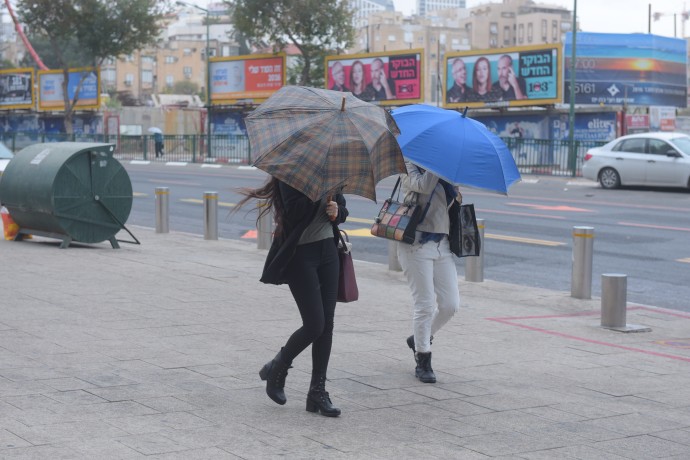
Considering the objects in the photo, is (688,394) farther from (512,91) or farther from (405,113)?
(512,91)

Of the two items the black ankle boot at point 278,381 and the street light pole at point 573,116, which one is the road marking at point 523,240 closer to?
the black ankle boot at point 278,381

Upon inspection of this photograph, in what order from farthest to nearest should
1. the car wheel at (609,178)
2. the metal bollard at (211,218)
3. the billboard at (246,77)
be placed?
the billboard at (246,77)
the car wheel at (609,178)
the metal bollard at (211,218)

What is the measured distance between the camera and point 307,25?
5481 centimetres

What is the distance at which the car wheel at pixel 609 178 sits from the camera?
1137 inches

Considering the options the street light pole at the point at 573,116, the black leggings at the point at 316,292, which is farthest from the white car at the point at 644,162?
the black leggings at the point at 316,292

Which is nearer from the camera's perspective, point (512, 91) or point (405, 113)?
point (405, 113)

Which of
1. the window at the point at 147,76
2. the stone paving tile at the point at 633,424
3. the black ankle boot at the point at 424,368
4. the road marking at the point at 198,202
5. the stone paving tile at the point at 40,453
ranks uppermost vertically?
the window at the point at 147,76

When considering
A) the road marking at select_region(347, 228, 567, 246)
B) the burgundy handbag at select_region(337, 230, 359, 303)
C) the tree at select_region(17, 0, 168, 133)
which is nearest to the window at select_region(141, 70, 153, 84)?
the tree at select_region(17, 0, 168, 133)

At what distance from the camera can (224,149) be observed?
152ft

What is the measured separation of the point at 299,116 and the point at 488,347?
11.1 ft

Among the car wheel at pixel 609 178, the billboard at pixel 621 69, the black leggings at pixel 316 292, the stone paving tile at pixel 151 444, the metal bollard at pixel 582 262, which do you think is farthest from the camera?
the billboard at pixel 621 69

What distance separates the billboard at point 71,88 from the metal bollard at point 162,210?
41995mm

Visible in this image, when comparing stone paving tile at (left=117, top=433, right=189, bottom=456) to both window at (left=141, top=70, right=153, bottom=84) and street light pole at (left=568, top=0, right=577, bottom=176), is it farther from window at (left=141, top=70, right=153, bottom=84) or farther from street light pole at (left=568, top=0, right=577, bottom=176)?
window at (left=141, top=70, right=153, bottom=84)

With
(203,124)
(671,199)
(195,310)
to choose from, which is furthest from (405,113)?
(203,124)
